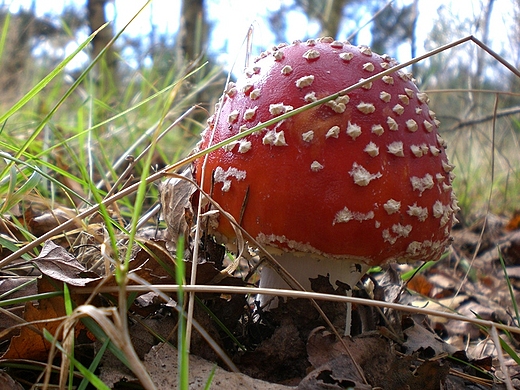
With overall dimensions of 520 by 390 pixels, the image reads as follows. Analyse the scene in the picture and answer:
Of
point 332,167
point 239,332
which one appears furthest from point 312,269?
point 332,167

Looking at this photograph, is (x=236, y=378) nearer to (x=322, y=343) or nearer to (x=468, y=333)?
(x=322, y=343)

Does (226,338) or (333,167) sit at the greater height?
(333,167)

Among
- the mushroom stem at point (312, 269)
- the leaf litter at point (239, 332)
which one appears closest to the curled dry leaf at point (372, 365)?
the leaf litter at point (239, 332)

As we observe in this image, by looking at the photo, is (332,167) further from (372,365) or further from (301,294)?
(372,365)

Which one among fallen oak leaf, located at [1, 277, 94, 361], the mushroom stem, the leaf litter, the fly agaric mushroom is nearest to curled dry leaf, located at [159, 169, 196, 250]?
the leaf litter

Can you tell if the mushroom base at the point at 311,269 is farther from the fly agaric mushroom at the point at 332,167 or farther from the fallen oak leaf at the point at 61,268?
the fallen oak leaf at the point at 61,268

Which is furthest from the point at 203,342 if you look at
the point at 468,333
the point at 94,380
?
the point at 468,333

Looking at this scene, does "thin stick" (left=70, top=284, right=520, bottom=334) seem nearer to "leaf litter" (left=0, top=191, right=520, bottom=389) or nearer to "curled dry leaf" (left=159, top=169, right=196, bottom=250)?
"leaf litter" (left=0, top=191, right=520, bottom=389)

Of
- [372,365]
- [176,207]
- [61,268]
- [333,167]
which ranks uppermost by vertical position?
[333,167]
